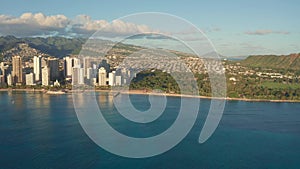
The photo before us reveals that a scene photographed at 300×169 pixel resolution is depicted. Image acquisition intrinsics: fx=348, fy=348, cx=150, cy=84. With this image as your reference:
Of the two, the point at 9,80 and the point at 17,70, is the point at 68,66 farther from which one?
the point at 9,80

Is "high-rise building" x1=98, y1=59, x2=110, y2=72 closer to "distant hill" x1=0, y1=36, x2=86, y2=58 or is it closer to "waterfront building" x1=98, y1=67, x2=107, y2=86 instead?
"waterfront building" x1=98, y1=67, x2=107, y2=86

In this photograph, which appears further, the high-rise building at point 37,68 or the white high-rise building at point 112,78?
the high-rise building at point 37,68

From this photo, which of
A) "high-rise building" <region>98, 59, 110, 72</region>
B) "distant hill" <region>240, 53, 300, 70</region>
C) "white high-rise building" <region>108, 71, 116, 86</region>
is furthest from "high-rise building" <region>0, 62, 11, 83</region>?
"distant hill" <region>240, 53, 300, 70</region>

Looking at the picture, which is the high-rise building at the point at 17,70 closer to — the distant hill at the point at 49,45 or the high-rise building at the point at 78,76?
the high-rise building at the point at 78,76

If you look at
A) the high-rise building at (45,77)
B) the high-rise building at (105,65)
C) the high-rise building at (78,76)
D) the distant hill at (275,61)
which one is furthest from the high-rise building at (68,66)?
the distant hill at (275,61)

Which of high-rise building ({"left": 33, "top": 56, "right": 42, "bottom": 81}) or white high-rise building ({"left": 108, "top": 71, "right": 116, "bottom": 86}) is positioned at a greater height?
high-rise building ({"left": 33, "top": 56, "right": 42, "bottom": 81})

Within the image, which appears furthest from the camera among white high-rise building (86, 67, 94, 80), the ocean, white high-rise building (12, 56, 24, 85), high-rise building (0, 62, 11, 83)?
high-rise building (0, 62, 11, 83)
